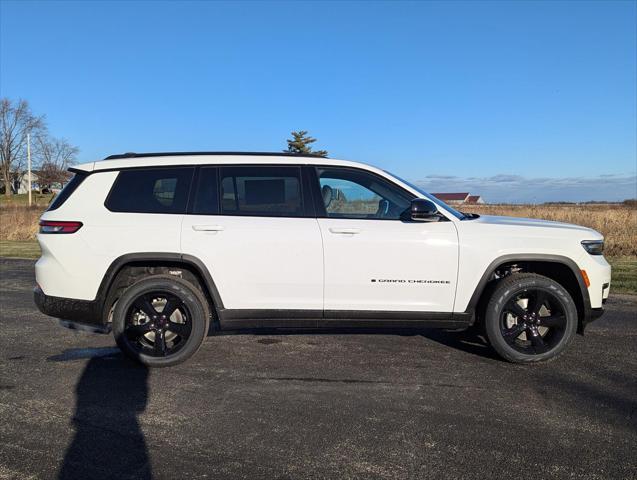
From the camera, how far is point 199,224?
461cm

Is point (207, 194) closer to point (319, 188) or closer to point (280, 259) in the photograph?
point (280, 259)

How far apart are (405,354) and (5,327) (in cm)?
481

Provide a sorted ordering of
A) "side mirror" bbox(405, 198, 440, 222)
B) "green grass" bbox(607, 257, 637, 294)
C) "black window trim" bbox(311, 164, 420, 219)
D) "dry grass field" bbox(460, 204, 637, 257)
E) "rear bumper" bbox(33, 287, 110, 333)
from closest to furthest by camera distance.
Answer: "side mirror" bbox(405, 198, 440, 222) → "rear bumper" bbox(33, 287, 110, 333) → "black window trim" bbox(311, 164, 420, 219) → "green grass" bbox(607, 257, 637, 294) → "dry grass field" bbox(460, 204, 637, 257)

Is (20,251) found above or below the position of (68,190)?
below

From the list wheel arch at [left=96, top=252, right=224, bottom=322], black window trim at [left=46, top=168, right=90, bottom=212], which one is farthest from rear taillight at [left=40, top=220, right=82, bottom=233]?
wheel arch at [left=96, top=252, right=224, bottom=322]

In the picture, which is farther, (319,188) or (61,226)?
(319,188)

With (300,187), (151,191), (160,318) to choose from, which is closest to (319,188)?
(300,187)

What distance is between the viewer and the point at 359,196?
4.81 metres

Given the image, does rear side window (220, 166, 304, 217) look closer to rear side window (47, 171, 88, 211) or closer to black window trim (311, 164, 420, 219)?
black window trim (311, 164, 420, 219)

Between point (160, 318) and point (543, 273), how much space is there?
374 centimetres

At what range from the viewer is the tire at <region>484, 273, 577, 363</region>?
467cm

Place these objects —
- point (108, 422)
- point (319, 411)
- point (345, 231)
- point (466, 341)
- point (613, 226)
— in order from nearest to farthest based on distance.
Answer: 1. point (108, 422)
2. point (319, 411)
3. point (345, 231)
4. point (466, 341)
5. point (613, 226)

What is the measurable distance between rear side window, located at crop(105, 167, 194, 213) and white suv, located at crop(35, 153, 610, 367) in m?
0.01

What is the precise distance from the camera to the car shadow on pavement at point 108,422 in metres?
2.92
